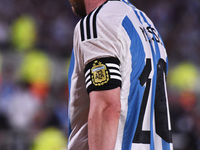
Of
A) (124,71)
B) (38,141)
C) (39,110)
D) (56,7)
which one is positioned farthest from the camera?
(56,7)

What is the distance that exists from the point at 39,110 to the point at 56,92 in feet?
4.21

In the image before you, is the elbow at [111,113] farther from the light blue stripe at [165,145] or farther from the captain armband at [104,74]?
the light blue stripe at [165,145]

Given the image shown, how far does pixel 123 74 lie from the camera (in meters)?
1.41

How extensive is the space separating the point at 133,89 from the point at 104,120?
0.20 meters

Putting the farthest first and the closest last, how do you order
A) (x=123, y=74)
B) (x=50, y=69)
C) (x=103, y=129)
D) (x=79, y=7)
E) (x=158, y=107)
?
1. (x=50, y=69)
2. (x=79, y=7)
3. (x=158, y=107)
4. (x=123, y=74)
5. (x=103, y=129)

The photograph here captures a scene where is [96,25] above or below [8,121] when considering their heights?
above

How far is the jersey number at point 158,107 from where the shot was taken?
1.46 meters

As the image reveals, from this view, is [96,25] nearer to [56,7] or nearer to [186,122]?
[186,122]

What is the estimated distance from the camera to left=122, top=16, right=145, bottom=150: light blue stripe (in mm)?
1420

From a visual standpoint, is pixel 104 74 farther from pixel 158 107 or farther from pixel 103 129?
pixel 158 107

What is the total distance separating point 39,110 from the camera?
25.4ft

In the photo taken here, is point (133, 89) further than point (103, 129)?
Yes

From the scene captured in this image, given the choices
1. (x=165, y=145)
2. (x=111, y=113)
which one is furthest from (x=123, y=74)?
(x=165, y=145)

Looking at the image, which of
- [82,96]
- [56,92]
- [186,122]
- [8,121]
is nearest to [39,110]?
[8,121]
